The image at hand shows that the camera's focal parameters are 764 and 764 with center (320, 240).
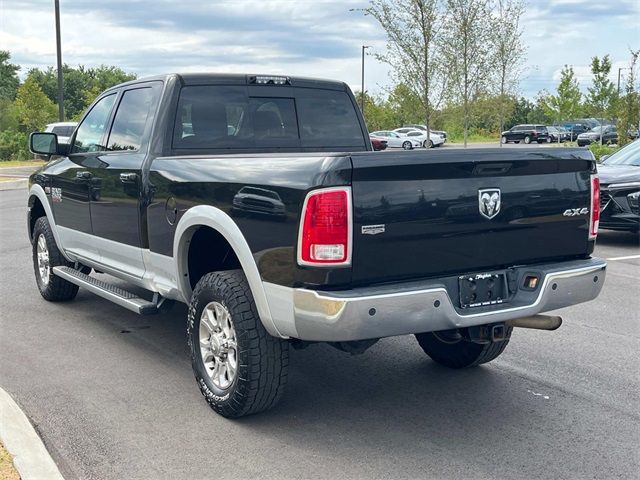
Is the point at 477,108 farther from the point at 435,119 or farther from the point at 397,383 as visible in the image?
the point at 397,383

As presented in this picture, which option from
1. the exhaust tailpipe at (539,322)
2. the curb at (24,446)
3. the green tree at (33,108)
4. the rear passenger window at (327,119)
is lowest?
the curb at (24,446)

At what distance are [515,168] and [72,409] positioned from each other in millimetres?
3020

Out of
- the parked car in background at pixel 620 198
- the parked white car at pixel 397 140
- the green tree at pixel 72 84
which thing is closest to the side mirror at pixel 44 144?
the parked car in background at pixel 620 198

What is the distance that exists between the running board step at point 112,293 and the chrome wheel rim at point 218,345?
79cm

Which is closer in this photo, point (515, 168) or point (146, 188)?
point (515, 168)

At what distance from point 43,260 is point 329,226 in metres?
4.80

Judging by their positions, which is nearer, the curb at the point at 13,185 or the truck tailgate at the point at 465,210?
the truck tailgate at the point at 465,210

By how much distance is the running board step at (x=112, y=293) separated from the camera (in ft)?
17.7

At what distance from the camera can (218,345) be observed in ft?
15.1

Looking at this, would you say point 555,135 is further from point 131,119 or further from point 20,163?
point 131,119

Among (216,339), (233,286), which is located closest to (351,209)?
(233,286)

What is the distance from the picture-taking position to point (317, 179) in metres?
3.80

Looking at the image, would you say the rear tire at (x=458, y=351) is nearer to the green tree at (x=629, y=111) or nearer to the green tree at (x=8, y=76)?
the green tree at (x=629, y=111)

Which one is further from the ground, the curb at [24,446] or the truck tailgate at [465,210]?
the truck tailgate at [465,210]
